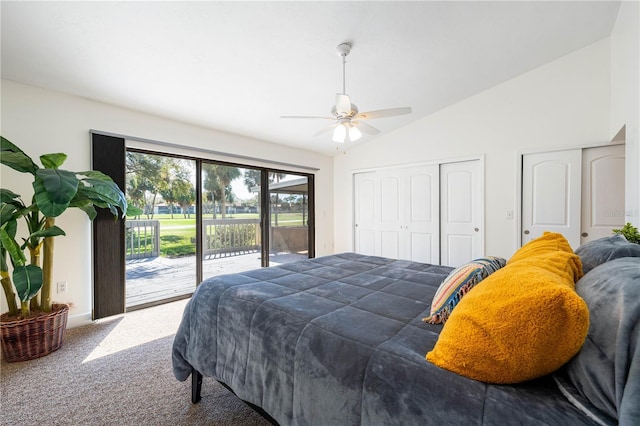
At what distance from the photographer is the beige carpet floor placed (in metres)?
1.58

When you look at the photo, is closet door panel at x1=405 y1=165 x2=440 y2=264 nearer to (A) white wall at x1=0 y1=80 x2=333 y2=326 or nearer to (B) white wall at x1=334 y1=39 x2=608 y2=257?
(B) white wall at x1=334 y1=39 x2=608 y2=257

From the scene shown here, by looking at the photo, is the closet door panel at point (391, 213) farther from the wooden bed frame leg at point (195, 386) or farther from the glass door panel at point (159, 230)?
the wooden bed frame leg at point (195, 386)

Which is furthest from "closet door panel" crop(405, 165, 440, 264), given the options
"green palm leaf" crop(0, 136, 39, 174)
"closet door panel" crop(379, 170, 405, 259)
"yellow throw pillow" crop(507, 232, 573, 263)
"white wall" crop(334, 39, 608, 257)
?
"green palm leaf" crop(0, 136, 39, 174)

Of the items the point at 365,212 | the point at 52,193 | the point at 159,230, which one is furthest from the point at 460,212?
the point at 52,193

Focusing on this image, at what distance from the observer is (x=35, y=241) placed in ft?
7.27

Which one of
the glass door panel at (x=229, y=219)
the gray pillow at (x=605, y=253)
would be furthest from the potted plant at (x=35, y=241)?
the gray pillow at (x=605, y=253)

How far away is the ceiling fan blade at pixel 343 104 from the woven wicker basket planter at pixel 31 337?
292cm

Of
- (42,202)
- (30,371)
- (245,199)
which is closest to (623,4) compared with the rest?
(245,199)

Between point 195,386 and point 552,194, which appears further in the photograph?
point 552,194

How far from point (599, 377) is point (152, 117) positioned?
399 centimetres

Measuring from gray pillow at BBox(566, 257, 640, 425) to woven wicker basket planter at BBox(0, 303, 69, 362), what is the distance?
326cm

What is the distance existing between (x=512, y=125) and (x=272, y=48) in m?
3.15

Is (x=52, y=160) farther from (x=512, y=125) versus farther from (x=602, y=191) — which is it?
(x=602, y=191)

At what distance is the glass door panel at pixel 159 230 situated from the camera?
3285 mm
